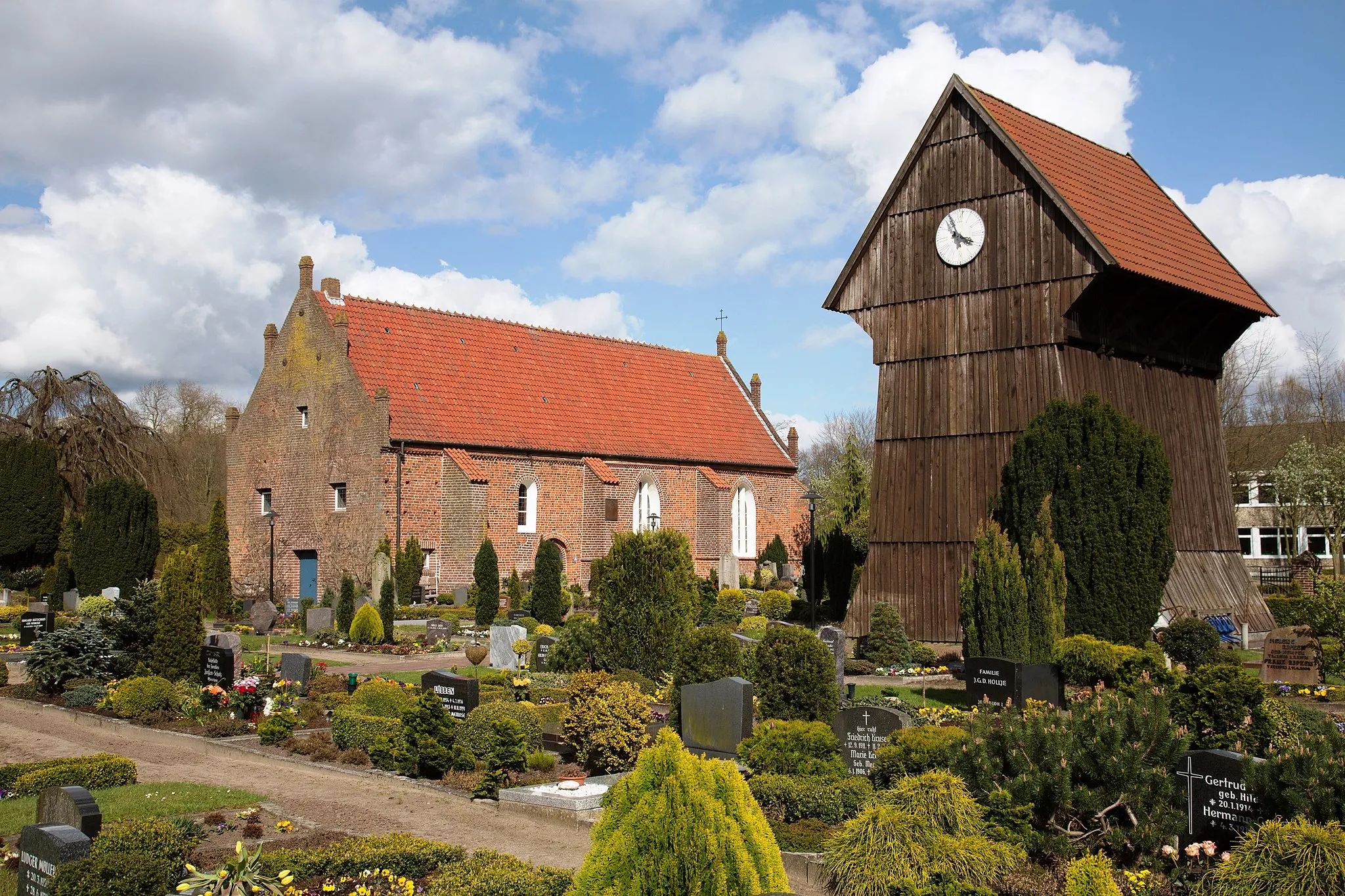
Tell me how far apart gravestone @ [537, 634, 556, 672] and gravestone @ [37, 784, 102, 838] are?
11.5 metres

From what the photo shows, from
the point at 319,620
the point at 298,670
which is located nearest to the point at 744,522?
the point at 319,620

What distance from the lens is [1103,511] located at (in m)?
17.7

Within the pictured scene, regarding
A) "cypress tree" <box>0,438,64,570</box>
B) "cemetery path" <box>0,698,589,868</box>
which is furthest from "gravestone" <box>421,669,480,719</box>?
"cypress tree" <box>0,438,64,570</box>

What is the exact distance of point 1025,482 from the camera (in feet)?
60.8

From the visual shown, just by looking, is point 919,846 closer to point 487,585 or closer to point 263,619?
point 487,585

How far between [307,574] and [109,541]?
5.91 metres

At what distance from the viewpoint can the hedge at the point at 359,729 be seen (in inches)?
468

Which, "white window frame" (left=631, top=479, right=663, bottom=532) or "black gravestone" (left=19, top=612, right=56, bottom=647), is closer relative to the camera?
"black gravestone" (left=19, top=612, right=56, bottom=647)

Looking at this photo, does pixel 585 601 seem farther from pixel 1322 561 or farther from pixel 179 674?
pixel 1322 561

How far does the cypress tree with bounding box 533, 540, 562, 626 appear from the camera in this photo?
1045 inches

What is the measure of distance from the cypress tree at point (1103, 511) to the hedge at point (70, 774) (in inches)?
499

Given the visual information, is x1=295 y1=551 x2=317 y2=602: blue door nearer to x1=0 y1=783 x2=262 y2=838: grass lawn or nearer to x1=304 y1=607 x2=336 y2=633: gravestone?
x1=304 y1=607 x2=336 y2=633: gravestone

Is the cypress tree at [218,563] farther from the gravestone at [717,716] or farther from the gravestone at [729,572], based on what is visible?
the gravestone at [717,716]

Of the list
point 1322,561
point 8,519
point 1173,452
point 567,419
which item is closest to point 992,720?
point 1173,452
